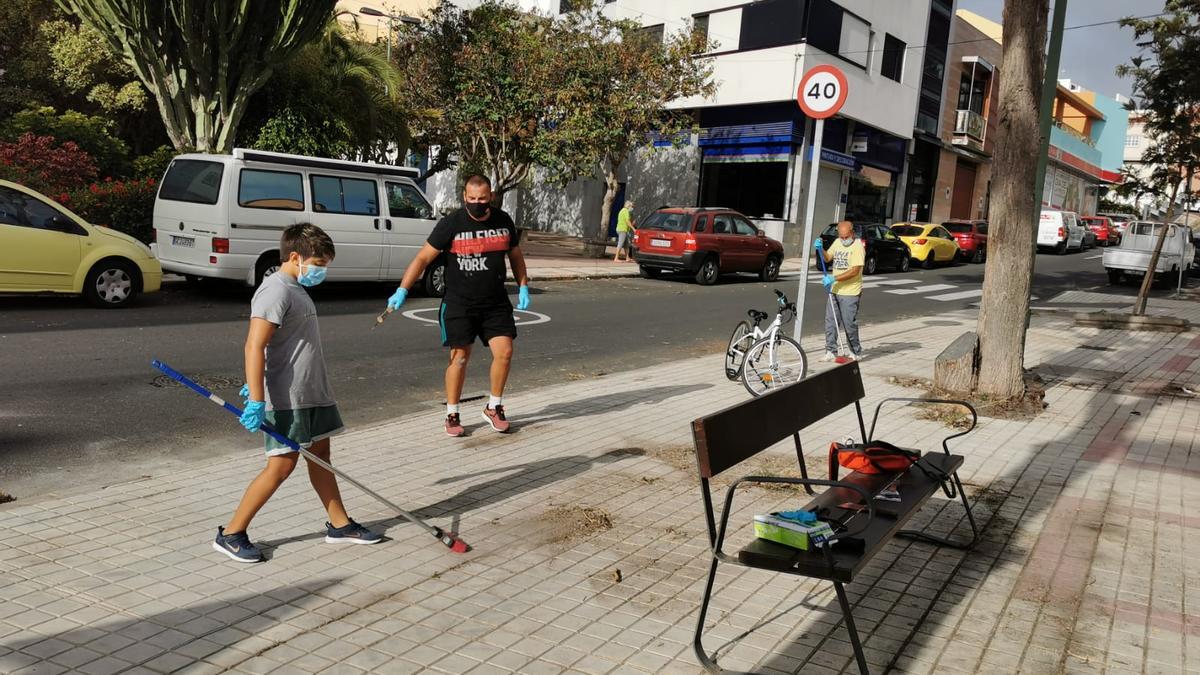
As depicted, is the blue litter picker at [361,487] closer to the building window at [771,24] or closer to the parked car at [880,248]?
the parked car at [880,248]

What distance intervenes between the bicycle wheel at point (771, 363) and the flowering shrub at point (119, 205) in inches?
431

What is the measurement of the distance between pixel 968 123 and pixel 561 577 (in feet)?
138

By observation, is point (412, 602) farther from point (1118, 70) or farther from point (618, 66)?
point (618, 66)

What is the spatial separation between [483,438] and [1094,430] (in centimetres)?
532

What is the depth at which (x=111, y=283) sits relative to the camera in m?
11.4

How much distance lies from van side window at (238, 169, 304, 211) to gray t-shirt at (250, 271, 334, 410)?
9.11 metres

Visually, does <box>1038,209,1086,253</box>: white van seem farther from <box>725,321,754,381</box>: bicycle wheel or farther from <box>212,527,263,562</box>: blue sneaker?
<box>212,527,263,562</box>: blue sneaker

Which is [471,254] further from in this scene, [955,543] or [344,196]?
[344,196]

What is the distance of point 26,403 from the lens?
6980 mm

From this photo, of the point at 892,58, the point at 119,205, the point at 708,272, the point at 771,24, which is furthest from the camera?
the point at 892,58

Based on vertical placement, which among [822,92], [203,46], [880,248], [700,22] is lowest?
[880,248]

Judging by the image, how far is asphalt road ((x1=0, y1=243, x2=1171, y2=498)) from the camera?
615 cm

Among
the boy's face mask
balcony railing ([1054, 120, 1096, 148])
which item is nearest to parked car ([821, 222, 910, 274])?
the boy's face mask

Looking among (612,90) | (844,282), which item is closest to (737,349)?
(844,282)
